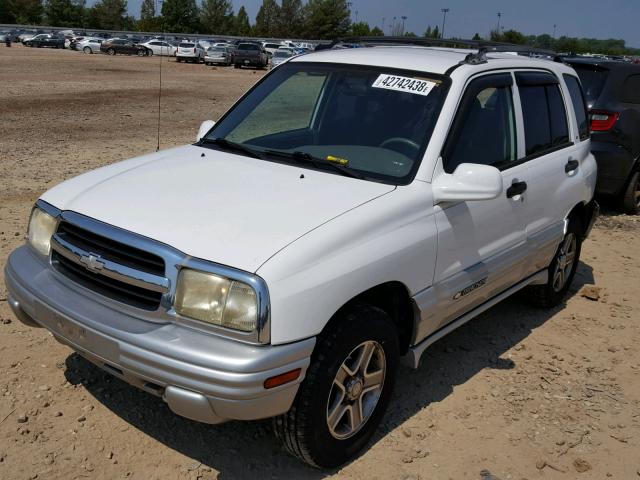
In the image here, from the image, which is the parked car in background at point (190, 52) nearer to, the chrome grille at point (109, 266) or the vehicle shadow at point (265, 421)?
the vehicle shadow at point (265, 421)

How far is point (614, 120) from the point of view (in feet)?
26.5

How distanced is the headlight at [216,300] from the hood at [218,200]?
9cm

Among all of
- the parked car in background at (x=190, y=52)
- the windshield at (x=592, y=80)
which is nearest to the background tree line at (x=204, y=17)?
the parked car in background at (x=190, y=52)

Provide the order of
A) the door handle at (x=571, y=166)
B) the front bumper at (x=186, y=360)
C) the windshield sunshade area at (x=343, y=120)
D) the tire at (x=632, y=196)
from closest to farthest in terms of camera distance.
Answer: the front bumper at (x=186, y=360) → the windshield sunshade area at (x=343, y=120) → the door handle at (x=571, y=166) → the tire at (x=632, y=196)

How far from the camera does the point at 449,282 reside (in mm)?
3697

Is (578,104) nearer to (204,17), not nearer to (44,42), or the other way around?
(44,42)

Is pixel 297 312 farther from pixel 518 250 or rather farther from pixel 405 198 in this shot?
pixel 518 250

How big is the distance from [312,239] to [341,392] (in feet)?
2.66

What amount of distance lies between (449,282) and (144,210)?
1.67m

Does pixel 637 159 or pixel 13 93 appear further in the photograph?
pixel 13 93

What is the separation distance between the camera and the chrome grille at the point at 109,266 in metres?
2.89

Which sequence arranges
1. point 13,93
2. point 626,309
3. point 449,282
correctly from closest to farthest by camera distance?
1. point 449,282
2. point 626,309
3. point 13,93

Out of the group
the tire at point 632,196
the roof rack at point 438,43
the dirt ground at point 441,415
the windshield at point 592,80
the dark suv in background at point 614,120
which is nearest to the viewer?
the dirt ground at point 441,415

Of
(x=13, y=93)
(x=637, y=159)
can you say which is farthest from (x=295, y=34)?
(x=637, y=159)
